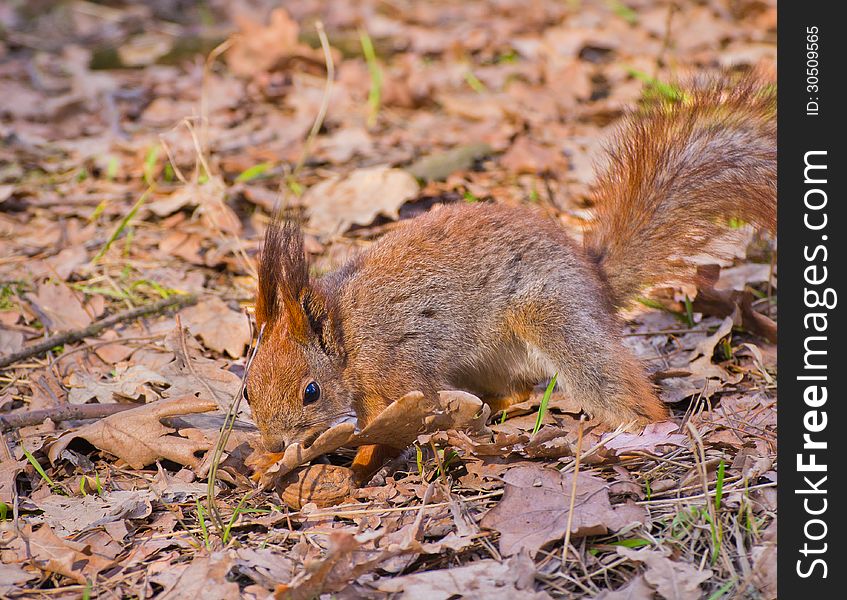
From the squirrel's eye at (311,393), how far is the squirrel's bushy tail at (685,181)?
1.42 metres

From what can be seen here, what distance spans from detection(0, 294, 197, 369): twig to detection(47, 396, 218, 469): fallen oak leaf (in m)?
0.77

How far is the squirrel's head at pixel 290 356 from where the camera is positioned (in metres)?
3.27

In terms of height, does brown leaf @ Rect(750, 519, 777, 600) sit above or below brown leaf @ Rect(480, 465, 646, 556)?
below

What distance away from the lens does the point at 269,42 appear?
767 centimetres

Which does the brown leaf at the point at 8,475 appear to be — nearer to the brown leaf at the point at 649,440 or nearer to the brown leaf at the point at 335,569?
the brown leaf at the point at 335,569

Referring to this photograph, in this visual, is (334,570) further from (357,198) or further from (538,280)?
(357,198)

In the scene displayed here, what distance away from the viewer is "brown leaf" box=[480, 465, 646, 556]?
2764 mm

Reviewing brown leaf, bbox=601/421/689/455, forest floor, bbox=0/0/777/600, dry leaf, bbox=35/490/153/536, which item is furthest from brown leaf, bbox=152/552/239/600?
brown leaf, bbox=601/421/689/455

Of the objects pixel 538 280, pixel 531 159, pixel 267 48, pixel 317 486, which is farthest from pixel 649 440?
pixel 267 48

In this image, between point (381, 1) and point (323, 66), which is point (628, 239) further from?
point (381, 1)

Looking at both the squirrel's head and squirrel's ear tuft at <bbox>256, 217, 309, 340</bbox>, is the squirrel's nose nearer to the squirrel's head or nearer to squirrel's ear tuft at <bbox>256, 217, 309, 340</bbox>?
the squirrel's head

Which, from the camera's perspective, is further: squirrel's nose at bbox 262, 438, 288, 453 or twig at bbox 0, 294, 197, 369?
twig at bbox 0, 294, 197, 369

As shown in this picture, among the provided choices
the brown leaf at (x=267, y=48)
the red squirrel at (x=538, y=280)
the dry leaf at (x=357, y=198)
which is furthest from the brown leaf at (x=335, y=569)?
the brown leaf at (x=267, y=48)
